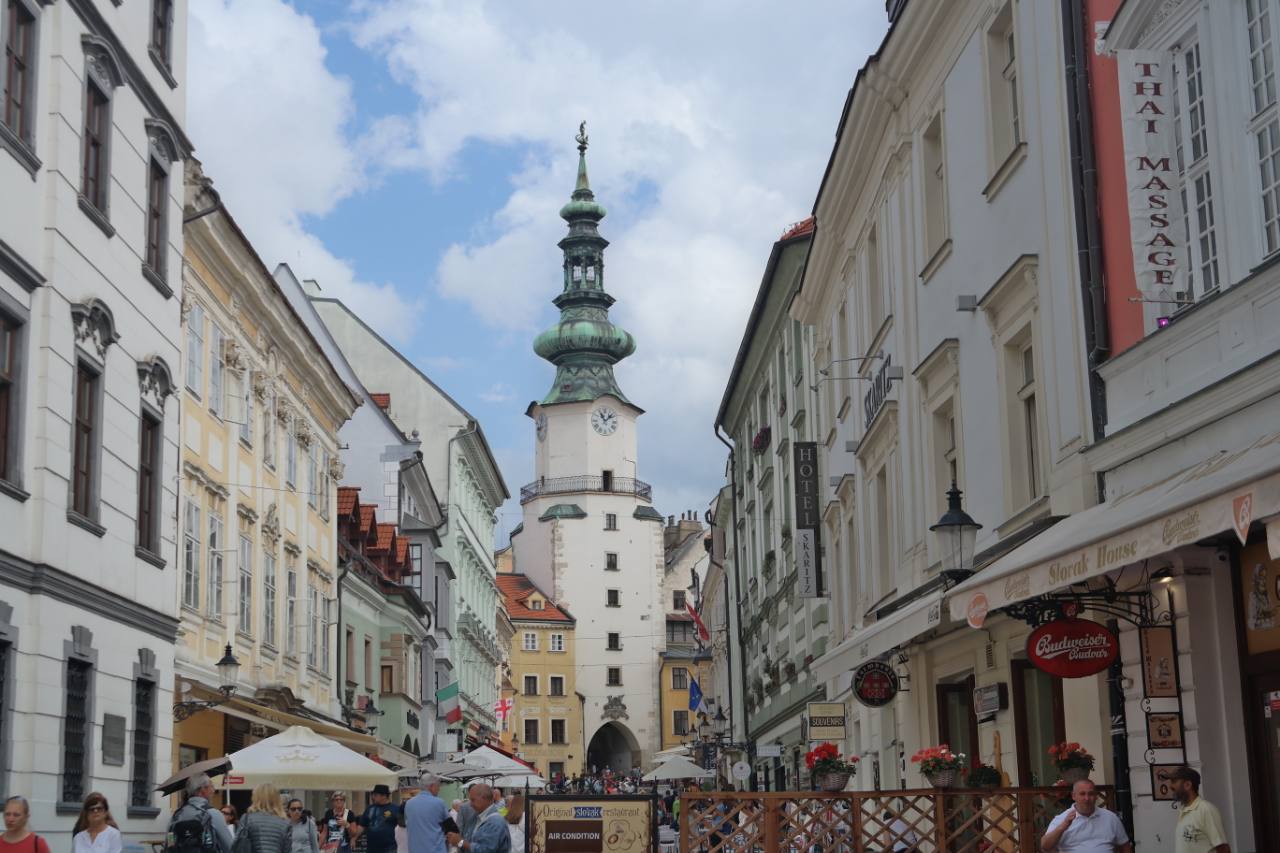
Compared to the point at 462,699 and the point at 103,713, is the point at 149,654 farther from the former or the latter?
the point at 462,699

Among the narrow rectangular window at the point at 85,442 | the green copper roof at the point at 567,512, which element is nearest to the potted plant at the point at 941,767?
the narrow rectangular window at the point at 85,442

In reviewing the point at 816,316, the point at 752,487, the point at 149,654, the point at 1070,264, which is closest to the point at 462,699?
the point at 752,487

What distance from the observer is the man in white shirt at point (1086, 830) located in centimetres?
1124

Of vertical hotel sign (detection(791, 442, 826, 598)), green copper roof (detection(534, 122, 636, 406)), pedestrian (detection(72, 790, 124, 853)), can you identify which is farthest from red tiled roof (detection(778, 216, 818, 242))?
green copper roof (detection(534, 122, 636, 406))

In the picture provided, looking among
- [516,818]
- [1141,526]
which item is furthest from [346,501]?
[1141,526]

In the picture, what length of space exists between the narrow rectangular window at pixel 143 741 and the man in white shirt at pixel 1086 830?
1182 cm

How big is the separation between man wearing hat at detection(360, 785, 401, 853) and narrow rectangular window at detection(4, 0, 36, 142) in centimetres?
827

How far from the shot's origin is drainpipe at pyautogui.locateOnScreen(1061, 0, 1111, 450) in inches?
528

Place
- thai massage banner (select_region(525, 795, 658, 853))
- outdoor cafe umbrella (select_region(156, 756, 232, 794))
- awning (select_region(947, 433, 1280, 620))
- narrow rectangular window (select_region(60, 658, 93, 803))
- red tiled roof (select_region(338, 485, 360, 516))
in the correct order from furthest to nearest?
1. red tiled roof (select_region(338, 485, 360, 516))
2. narrow rectangular window (select_region(60, 658, 93, 803))
3. thai massage banner (select_region(525, 795, 658, 853))
4. outdoor cafe umbrella (select_region(156, 756, 232, 794))
5. awning (select_region(947, 433, 1280, 620))

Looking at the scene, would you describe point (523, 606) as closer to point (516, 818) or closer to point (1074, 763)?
point (516, 818)

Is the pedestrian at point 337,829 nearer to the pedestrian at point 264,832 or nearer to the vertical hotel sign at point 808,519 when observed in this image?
the pedestrian at point 264,832

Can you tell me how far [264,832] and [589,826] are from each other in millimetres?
3151

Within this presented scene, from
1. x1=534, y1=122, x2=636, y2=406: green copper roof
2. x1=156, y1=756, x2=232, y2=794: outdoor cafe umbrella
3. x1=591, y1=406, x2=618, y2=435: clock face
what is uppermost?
x1=534, y1=122, x2=636, y2=406: green copper roof

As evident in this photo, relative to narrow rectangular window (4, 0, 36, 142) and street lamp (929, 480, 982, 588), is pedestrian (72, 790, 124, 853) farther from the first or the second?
street lamp (929, 480, 982, 588)
